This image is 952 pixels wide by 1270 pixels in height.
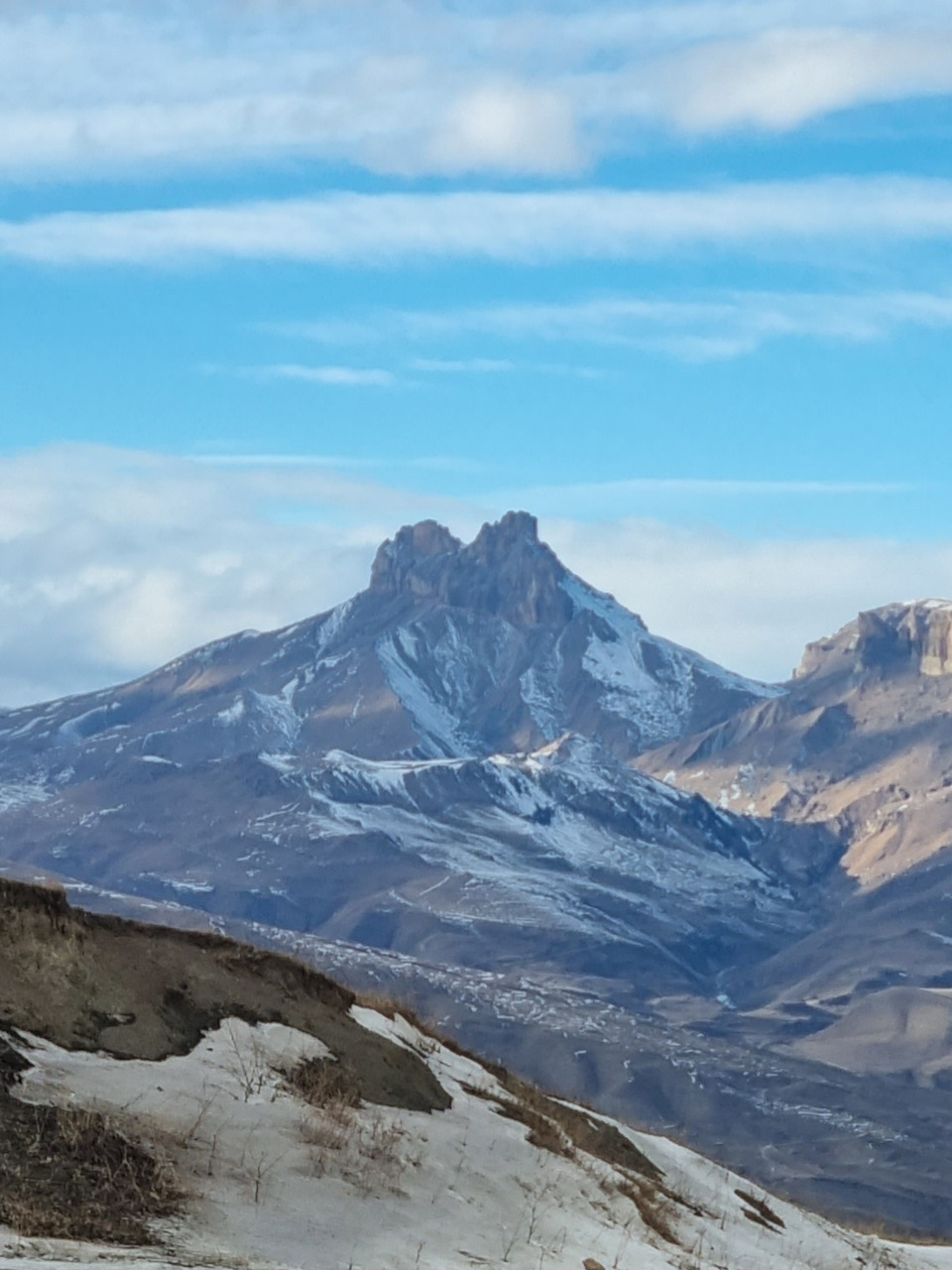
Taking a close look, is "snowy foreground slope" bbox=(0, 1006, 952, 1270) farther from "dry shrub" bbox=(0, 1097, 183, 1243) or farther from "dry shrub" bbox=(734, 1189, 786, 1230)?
"dry shrub" bbox=(734, 1189, 786, 1230)

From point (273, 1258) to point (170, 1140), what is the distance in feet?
8.90

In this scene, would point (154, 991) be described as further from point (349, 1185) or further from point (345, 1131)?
point (349, 1185)

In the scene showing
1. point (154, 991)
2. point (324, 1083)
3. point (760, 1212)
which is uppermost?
point (154, 991)

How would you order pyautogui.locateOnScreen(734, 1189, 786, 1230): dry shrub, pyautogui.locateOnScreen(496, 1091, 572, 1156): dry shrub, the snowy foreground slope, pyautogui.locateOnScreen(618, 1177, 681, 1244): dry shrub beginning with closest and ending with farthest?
the snowy foreground slope
pyautogui.locateOnScreen(618, 1177, 681, 1244): dry shrub
pyautogui.locateOnScreen(496, 1091, 572, 1156): dry shrub
pyautogui.locateOnScreen(734, 1189, 786, 1230): dry shrub

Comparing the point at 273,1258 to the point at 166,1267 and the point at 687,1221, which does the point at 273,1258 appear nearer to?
the point at 166,1267

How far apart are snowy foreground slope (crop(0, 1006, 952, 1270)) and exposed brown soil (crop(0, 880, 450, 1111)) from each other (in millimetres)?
415

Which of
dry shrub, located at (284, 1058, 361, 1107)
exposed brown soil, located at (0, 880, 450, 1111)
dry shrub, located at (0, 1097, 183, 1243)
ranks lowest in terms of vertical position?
dry shrub, located at (0, 1097, 183, 1243)

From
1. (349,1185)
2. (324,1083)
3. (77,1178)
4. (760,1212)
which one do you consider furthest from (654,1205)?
(77,1178)

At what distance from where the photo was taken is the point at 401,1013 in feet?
104

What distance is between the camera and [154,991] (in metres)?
25.6

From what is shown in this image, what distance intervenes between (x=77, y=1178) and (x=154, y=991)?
6.57 metres

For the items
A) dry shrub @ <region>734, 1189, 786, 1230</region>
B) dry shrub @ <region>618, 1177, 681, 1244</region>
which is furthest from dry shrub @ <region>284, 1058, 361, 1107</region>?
dry shrub @ <region>734, 1189, 786, 1230</region>

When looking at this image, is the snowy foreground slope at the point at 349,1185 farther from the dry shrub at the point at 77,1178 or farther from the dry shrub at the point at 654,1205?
the dry shrub at the point at 77,1178

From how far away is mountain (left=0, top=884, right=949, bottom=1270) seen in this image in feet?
62.3
